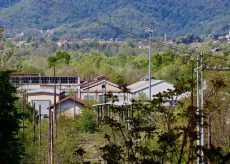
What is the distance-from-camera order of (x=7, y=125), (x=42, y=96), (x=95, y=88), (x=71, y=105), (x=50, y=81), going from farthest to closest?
(x=50, y=81) < (x=95, y=88) < (x=42, y=96) < (x=71, y=105) < (x=7, y=125)

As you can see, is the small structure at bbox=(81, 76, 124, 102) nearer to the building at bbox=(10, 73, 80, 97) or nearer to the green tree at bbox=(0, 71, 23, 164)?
the building at bbox=(10, 73, 80, 97)

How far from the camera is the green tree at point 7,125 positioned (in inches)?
894

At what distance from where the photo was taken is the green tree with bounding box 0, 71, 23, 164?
22.7 meters

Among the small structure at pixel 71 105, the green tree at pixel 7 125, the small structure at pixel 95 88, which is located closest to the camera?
the green tree at pixel 7 125

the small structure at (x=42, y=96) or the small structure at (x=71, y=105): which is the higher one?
the small structure at (x=42, y=96)

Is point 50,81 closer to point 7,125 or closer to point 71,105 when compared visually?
point 71,105

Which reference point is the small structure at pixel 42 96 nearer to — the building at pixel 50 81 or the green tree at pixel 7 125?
the building at pixel 50 81

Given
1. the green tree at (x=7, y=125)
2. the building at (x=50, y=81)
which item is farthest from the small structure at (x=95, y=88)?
the green tree at (x=7, y=125)

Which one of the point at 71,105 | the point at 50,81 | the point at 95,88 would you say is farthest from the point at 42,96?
the point at 50,81

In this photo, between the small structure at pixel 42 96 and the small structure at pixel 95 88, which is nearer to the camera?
the small structure at pixel 42 96

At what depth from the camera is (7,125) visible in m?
23.6

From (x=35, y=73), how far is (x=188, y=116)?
107234 millimetres

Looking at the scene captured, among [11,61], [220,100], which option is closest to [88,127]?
[11,61]

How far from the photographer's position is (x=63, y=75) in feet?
384
